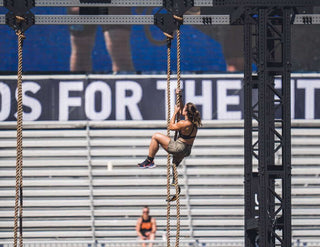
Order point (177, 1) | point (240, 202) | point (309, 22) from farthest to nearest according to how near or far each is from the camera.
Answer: point (240, 202) → point (309, 22) → point (177, 1)

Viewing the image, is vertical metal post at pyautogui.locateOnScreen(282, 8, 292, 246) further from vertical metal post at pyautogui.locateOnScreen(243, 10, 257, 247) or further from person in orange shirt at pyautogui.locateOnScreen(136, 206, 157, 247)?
person in orange shirt at pyautogui.locateOnScreen(136, 206, 157, 247)

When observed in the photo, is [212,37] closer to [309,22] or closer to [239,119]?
[239,119]

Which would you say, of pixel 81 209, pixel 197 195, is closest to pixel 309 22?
pixel 197 195

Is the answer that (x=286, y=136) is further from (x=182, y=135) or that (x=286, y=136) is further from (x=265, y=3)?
(x=265, y=3)

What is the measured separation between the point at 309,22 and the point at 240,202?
22.4ft

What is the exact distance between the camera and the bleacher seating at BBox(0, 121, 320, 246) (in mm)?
19609

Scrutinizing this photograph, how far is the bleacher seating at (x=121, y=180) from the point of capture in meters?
19.6

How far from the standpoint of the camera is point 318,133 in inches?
779

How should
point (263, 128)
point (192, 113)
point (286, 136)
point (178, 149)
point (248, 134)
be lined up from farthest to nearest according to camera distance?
point (248, 134)
point (286, 136)
point (263, 128)
point (178, 149)
point (192, 113)

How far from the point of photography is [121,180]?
19.8m

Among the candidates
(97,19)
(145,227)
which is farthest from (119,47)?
(97,19)

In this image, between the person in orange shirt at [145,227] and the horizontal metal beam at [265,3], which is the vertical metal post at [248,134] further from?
the person in orange shirt at [145,227]

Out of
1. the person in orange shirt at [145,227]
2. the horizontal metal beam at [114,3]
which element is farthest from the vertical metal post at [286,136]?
the person in orange shirt at [145,227]

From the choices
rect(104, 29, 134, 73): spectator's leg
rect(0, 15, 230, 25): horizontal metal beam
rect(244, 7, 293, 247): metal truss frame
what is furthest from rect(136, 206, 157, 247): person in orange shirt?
rect(0, 15, 230, 25): horizontal metal beam
